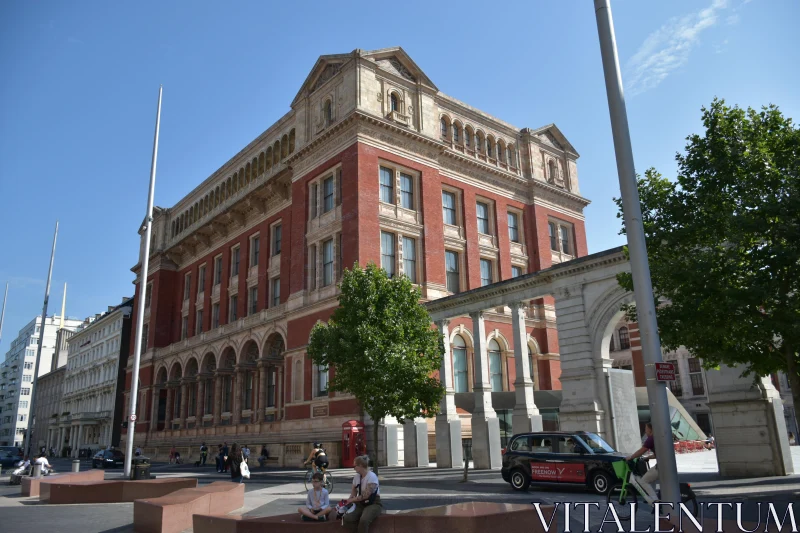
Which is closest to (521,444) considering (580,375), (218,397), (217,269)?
(580,375)

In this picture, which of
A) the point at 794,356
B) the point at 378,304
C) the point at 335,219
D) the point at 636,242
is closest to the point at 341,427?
the point at 378,304

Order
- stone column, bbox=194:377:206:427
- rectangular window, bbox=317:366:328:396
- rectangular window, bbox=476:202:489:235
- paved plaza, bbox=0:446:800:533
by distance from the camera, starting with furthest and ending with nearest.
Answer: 1. stone column, bbox=194:377:206:427
2. rectangular window, bbox=476:202:489:235
3. rectangular window, bbox=317:366:328:396
4. paved plaza, bbox=0:446:800:533

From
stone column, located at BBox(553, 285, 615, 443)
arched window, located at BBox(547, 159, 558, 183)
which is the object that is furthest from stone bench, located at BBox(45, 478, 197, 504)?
arched window, located at BBox(547, 159, 558, 183)

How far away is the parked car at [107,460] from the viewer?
43.8m

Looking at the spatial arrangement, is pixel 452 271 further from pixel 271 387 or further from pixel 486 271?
pixel 271 387

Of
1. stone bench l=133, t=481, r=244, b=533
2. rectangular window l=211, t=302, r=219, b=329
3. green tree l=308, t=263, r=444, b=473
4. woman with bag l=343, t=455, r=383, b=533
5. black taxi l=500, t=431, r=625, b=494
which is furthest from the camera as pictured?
rectangular window l=211, t=302, r=219, b=329

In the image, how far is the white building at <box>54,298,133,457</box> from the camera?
73812 mm

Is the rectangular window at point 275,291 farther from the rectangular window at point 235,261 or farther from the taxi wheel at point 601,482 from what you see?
the taxi wheel at point 601,482

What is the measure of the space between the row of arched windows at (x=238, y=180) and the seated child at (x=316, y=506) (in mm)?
36234

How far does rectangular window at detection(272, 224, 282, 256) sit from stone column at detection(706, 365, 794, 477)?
32.3m

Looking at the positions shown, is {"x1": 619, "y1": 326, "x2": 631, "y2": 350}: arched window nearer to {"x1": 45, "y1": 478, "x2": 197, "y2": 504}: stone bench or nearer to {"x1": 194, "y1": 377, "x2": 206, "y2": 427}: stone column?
{"x1": 194, "y1": 377, "x2": 206, "y2": 427}: stone column

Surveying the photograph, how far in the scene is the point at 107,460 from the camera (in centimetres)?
4388

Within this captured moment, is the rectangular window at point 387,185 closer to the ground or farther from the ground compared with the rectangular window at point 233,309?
Result: farther from the ground

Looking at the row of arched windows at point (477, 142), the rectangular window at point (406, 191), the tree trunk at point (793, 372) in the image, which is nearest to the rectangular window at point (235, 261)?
the rectangular window at point (406, 191)
